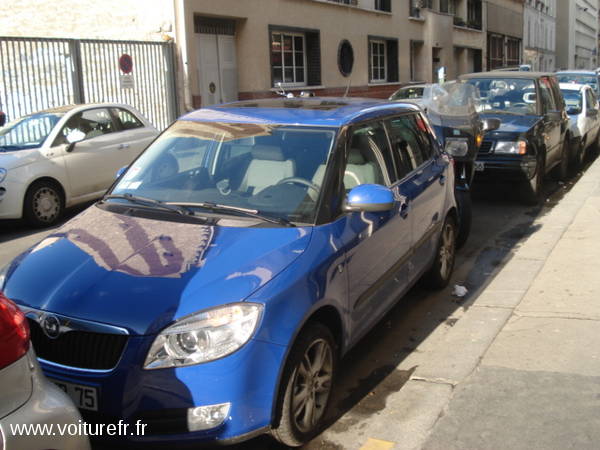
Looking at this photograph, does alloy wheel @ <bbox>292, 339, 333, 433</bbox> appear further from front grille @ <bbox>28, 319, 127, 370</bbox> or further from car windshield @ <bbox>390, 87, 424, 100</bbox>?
car windshield @ <bbox>390, 87, 424, 100</bbox>

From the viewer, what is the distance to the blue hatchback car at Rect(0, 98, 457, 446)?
3.04 metres

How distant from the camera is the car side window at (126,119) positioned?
10328 mm

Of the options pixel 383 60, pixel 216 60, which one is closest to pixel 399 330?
pixel 216 60

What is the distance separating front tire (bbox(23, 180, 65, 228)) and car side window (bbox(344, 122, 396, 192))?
5576 millimetres

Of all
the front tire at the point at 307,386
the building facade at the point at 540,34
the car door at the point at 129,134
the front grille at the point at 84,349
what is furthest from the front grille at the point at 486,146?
the building facade at the point at 540,34

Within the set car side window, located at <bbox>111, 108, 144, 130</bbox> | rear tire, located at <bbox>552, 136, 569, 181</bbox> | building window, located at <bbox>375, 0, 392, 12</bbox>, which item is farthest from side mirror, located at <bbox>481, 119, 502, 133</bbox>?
building window, located at <bbox>375, 0, 392, 12</bbox>

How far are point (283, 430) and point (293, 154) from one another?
1.72 meters

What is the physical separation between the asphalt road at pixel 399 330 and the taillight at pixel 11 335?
1.65 m

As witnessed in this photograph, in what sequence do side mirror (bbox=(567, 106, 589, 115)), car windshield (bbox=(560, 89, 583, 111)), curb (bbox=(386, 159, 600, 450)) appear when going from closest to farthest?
curb (bbox=(386, 159, 600, 450)), side mirror (bbox=(567, 106, 589, 115)), car windshield (bbox=(560, 89, 583, 111))

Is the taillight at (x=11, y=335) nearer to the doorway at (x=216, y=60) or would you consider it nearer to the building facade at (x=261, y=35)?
the building facade at (x=261, y=35)

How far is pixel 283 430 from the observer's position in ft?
10.8

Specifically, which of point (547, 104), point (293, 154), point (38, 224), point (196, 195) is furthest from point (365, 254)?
point (547, 104)

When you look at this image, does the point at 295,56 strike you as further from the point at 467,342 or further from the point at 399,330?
the point at 467,342

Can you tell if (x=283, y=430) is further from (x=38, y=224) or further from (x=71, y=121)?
(x=71, y=121)
